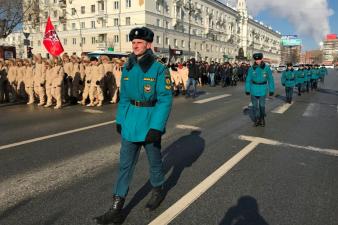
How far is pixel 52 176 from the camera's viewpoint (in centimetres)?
517

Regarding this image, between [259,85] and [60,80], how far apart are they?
23.2ft

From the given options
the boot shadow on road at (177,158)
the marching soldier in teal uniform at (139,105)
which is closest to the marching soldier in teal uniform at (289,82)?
the boot shadow on road at (177,158)

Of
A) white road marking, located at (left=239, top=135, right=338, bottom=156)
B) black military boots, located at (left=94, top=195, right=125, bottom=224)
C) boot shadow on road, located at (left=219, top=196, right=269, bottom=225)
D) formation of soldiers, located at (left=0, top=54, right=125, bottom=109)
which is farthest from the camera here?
formation of soldiers, located at (left=0, top=54, right=125, bottom=109)

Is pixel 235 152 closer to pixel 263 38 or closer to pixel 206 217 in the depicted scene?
pixel 206 217

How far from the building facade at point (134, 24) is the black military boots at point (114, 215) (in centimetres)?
4635

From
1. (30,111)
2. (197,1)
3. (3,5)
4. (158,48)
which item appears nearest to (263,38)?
(197,1)

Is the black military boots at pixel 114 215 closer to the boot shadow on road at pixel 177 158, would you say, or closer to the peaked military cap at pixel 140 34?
the boot shadow on road at pixel 177 158

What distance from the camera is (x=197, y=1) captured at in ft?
275

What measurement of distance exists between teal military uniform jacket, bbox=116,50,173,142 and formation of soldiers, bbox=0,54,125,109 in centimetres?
986

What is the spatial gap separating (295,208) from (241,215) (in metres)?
0.69

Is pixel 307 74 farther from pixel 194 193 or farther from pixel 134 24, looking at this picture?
pixel 134 24

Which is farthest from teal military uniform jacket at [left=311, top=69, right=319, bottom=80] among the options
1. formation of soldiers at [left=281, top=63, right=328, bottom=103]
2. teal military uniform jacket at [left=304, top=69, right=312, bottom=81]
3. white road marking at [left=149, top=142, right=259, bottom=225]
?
white road marking at [left=149, top=142, right=259, bottom=225]

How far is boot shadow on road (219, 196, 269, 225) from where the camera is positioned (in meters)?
3.81

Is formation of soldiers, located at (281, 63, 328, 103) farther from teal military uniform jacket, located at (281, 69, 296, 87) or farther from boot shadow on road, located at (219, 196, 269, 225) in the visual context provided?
boot shadow on road, located at (219, 196, 269, 225)
